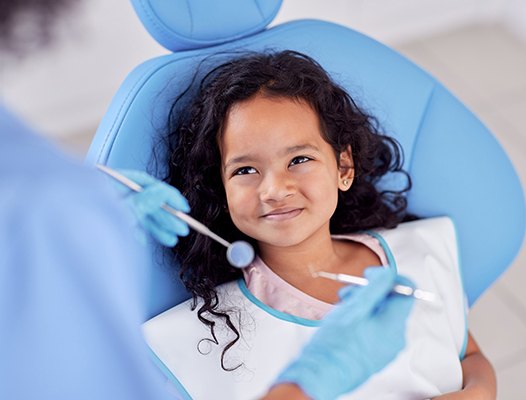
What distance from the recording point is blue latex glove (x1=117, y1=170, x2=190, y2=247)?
1.09m

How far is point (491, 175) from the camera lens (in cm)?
150

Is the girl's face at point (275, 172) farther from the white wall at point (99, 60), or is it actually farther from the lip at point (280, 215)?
the white wall at point (99, 60)

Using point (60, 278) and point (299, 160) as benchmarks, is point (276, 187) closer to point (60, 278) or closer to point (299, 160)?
point (299, 160)

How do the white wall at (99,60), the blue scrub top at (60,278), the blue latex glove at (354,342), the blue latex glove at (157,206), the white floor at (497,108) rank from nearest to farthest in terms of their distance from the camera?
the blue scrub top at (60,278)
the blue latex glove at (354,342)
the blue latex glove at (157,206)
the white floor at (497,108)
the white wall at (99,60)

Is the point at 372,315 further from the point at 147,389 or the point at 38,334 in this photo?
the point at 38,334

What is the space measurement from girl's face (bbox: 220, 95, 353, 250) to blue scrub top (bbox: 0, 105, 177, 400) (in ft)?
1.54

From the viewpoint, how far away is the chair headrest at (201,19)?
133 cm

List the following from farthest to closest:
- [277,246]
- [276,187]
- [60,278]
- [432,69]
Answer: [432,69]
[277,246]
[276,187]
[60,278]

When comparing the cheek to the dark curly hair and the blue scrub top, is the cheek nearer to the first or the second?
the dark curly hair

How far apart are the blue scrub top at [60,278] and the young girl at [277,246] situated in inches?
19.1

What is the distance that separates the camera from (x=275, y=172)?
123cm

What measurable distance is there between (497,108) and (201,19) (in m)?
1.45

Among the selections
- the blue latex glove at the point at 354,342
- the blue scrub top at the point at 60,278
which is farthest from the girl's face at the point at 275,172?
the blue scrub top at the point at 60,278

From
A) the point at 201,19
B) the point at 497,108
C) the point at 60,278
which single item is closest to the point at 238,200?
the point at 201,19
